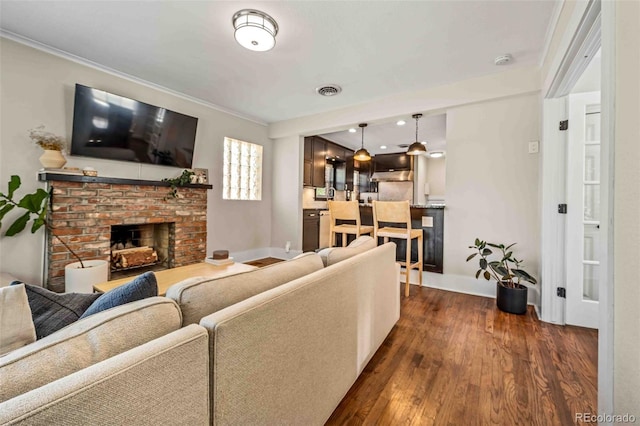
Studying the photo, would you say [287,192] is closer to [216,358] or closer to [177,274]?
[177,274]

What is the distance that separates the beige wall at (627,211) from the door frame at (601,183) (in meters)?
0.02

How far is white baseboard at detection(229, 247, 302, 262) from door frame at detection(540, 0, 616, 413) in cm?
334

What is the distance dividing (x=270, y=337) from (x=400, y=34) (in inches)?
100

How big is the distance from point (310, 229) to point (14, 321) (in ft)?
14.5

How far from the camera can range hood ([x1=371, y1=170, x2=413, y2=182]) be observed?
22.5 feet

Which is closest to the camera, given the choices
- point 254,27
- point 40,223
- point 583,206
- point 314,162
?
point 254,27

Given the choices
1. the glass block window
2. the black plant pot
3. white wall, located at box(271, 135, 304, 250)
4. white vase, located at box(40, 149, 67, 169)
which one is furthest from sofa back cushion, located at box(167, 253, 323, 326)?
white wall, located at box(271, 135, 304, 250)

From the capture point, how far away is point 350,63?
9.09 ft

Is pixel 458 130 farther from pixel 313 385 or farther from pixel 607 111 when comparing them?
pixel 313 385

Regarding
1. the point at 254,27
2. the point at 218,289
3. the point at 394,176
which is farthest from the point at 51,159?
the point at 394,176

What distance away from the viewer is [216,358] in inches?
27.8

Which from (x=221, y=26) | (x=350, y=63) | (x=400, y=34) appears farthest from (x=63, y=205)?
(x=400, y=34)

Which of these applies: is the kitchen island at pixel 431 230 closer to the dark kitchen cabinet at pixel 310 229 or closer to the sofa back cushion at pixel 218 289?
the dark kitchen cabinet at pixel 310 229

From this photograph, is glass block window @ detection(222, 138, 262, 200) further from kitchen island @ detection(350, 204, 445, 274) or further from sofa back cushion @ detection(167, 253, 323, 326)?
sofa back cushion @ detection(167, 253, 323, 326)
